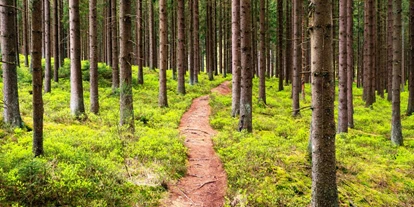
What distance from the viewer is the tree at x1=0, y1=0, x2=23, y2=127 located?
814 centimetres

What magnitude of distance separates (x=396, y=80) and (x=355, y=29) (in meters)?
27.5

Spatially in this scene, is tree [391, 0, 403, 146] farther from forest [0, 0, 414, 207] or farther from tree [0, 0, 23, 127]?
tree [0, 0, 23, 127]

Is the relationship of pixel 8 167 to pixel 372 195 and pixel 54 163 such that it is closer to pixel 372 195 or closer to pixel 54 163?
pixel 54 163

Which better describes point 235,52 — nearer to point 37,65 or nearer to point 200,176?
point 200,176

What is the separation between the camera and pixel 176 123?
12.9m

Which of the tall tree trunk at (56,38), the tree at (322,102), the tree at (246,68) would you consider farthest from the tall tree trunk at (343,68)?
the tall tree trunk at (56,38)

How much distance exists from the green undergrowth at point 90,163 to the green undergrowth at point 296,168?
1600 millimetres

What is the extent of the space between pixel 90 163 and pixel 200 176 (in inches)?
109

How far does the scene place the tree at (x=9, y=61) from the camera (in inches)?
320

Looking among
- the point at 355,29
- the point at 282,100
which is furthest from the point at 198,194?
the point at 355,29

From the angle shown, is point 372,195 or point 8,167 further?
point 372,195

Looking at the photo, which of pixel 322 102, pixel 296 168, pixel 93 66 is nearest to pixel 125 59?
pixel 93 66

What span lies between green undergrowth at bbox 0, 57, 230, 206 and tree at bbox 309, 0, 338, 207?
123 inches

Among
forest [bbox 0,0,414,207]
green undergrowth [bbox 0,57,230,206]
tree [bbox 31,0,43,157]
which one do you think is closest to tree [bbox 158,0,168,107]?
forest [bbox 0,0,414,207]
